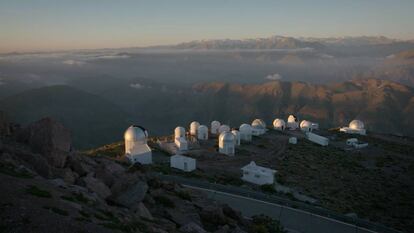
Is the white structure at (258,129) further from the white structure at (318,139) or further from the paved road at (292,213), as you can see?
the paved road at (292,213)

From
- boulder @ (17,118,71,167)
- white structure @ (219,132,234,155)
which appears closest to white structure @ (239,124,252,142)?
white structure @ (219,132,234,155)

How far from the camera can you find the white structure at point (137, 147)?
39438 mm

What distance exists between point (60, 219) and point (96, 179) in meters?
5.68

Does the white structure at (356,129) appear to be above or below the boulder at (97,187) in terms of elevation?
below

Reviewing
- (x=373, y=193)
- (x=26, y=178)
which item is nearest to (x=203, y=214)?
(x=26, y=178)

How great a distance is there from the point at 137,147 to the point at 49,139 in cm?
2416

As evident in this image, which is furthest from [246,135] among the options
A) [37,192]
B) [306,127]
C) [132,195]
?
[37,192]

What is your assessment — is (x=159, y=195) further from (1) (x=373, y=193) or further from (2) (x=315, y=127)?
(2) (x=315, y=127)

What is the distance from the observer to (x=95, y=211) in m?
12.6

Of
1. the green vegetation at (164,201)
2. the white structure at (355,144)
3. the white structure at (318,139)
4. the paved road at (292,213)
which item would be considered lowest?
the white structure at (355,144)

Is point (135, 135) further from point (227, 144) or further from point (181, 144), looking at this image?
point (227, 144)

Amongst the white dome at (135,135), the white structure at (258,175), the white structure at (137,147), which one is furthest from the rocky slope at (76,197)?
the white dome at (135,135)

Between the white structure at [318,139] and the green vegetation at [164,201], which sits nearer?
the green vegetation at [164,201]

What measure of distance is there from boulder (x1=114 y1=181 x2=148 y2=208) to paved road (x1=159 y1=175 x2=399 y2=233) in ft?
29.0
